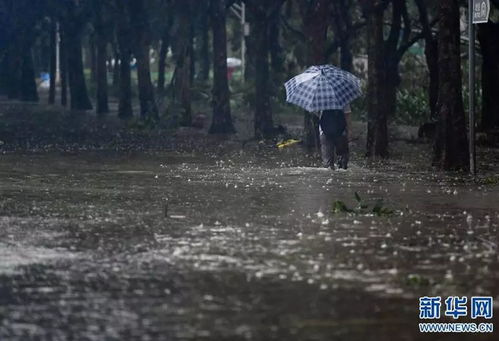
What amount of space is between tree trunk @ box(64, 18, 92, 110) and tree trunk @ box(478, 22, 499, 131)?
26.3 metres

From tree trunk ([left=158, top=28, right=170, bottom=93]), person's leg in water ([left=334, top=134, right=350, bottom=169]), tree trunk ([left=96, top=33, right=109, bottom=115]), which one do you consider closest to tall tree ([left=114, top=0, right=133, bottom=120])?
tree trunk ([left=96, top=33, right=109, bottom=115])

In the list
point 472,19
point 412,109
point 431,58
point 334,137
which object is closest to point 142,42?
point 412,109

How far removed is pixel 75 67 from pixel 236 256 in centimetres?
4859

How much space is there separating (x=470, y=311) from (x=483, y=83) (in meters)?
27.0

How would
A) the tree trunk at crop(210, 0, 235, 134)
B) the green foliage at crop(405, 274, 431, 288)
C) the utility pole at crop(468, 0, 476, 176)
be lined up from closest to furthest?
the green foliage at crop(405, 274, 431, 288)
the utility pole at crop(468, 0, 476, 176)
the tree trunk at crop(210, 0, 235, 134)

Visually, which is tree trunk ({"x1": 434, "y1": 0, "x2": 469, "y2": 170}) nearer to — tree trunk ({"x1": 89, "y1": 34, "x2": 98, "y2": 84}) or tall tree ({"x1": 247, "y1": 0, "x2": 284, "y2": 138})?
tall tree ({"x1": 247, "y1": 0, "x2": 284, "y2": 138})

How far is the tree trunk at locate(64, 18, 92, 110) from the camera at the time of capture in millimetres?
59750

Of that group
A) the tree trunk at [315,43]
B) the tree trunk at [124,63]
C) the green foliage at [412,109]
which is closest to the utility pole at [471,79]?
the tree trunk at [315,43]

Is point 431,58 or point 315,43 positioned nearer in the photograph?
point 315,43

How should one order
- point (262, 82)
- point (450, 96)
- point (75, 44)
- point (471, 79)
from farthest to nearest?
point (75, 44) → point (262, 82) → point (450, 96) → point (471, 79)

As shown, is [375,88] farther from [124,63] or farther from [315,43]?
[124,63]

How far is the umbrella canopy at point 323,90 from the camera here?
2575 cm

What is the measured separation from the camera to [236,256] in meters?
13.1

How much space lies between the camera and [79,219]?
1638cm
